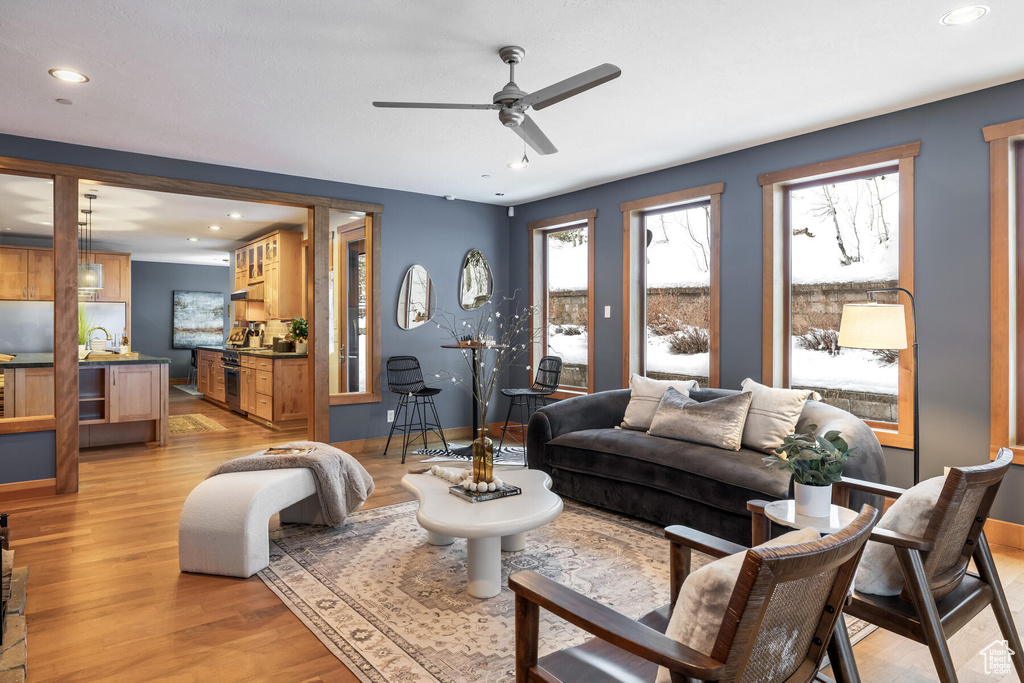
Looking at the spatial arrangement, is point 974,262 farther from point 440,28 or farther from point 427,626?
point 427,626

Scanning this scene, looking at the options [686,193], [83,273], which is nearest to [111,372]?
[83,273]

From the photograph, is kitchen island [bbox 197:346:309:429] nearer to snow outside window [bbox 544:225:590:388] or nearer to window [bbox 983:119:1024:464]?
snow outside window [bbox 544:225:590:388]

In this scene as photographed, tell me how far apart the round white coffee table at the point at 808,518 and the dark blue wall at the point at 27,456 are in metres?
4.91

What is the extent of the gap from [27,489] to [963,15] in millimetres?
6290

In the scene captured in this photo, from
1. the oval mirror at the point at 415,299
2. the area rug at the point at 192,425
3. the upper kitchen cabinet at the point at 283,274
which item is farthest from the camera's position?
the upper kitchen cabinet at the point at 283,274

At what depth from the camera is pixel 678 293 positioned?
5.34 metres

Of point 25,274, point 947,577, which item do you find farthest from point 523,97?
point 25,274

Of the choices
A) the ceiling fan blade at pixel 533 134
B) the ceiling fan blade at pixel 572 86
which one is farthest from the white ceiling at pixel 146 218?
the ceiling fan blade at pixel 572 86

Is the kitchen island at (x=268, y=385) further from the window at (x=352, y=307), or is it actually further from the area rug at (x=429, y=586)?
the area rug at (x=429, y=586)

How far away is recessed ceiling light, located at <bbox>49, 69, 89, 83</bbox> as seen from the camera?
3.19 metres

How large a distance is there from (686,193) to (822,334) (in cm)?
159

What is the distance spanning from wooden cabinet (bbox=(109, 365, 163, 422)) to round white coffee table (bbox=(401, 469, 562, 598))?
451 centimetres

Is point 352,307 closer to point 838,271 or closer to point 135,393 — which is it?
point 135,393

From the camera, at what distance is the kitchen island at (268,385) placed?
23.3ft
